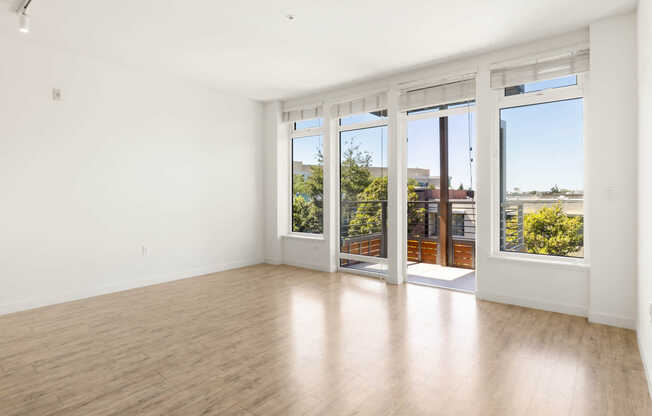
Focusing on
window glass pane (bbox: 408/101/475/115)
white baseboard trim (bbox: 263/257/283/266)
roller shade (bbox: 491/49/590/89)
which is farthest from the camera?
white baseboard trim (bbox: 263/257/283/266)

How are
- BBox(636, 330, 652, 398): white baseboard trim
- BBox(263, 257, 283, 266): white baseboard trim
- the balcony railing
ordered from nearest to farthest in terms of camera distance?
BBox(636, 330, 652, 398): white baseboard trim → the balcony railing → BBox(263, 257, 283, 266): white baseboard trim

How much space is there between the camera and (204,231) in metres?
5.44

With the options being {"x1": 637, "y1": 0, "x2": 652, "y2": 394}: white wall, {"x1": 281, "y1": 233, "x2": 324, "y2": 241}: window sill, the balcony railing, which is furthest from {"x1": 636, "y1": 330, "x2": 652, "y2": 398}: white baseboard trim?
{"x1": 281, "y1": 233, "x2": 324, "y2": 241}: window sill

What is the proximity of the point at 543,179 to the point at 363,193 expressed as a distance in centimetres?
228

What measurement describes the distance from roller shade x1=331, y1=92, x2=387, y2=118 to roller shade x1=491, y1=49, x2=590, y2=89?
142cm

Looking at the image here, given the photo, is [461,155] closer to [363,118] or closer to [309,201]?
[363,118]

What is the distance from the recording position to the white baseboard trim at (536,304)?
3.52 meters

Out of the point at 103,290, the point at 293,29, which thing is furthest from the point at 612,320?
the point at 103,290

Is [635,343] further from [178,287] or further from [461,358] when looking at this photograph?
[178,287]

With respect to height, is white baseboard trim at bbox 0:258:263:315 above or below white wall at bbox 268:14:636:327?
below

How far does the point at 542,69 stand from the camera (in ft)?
12.1

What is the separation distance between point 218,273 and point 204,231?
0.65 metres

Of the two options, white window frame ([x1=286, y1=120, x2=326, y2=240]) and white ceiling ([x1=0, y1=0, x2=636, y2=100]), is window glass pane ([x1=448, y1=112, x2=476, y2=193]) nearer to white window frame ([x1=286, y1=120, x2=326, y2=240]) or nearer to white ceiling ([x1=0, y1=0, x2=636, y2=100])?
white ceiling ([x1=0, y1=0, x2=636, y2=100])

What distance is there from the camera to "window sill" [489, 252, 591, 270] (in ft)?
11.6
